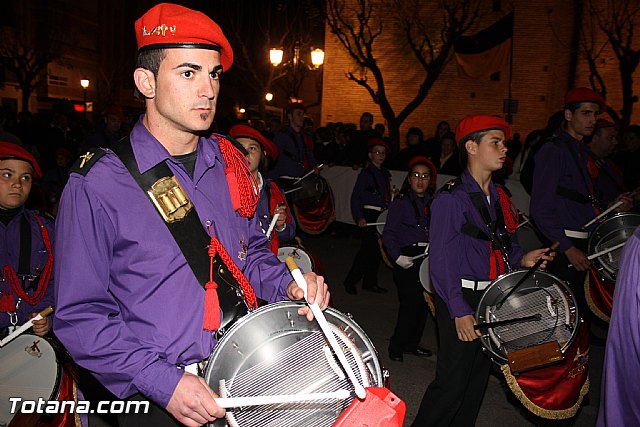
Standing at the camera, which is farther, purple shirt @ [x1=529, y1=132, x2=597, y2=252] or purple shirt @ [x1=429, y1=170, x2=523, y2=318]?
purple shirt @ [x1=529, y1=132, x2=597, y2=252]

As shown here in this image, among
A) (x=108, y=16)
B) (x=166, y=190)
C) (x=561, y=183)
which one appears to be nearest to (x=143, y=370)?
(x=166, y=190)

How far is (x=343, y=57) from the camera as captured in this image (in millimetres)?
25328

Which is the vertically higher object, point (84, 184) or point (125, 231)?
point (84, 184)

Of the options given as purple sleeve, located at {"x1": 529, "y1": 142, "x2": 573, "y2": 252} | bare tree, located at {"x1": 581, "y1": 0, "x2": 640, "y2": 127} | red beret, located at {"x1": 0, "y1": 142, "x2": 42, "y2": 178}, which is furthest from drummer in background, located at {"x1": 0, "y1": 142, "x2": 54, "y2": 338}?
bare tree, located at {"x1": 581, "y1": 0, "x2": 640, "y2": 127}

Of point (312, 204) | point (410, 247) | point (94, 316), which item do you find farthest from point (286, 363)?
point (312, 204)

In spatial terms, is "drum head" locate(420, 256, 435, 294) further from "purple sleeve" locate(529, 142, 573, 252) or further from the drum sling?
the drum sling

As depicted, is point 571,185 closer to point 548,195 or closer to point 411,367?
point 548,195

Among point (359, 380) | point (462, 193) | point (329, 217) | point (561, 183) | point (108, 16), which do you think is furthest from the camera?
point (108, 16)

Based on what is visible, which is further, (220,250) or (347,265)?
(347,265)

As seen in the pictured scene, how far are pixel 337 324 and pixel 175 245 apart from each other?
2.19 feet

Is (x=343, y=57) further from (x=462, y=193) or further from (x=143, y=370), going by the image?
(x=143, y=370)

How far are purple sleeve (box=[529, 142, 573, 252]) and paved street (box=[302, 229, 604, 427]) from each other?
4.53ft

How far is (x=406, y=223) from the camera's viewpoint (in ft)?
22.2

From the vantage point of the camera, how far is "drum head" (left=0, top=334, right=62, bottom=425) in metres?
3.15
